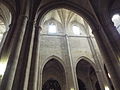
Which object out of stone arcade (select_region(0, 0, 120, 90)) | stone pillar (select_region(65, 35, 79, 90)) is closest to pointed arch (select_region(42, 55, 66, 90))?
Answer: stone arcade (select_region(0, 0, 120, 90))

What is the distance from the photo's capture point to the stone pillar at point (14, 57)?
192 inches

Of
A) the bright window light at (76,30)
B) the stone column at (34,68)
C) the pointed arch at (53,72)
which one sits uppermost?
the bright window light at (76,30)

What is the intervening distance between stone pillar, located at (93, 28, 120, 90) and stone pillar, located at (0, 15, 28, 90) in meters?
4.88

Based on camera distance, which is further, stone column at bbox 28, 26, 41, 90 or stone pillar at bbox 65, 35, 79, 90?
stone pillar at bbox 65, 35, 79, 90

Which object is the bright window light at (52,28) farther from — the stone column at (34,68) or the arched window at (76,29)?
the stone column at (34,68)

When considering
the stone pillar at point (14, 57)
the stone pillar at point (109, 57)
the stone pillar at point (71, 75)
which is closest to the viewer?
the stone pillar at point (14, 57)

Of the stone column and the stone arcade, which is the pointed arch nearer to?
the stone arcade

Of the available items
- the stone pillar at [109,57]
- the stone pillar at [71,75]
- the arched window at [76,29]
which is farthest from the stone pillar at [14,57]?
the arched window at [76,29]

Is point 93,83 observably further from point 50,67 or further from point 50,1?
point 50,1

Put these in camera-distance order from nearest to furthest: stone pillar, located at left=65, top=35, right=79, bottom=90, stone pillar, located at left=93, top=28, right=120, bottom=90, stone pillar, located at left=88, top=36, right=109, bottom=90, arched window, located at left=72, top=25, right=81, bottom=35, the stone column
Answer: the stone column → stone pillar, located at left=93, top=28, right=120, bottom=90 → stone pillar, located at left=65, top=35, right=79, bottom=90 → stone pillar, located at left=88, top=36, right=109, bottom=90 → arched window, located at left=72, top=25, right=81, bottom=35

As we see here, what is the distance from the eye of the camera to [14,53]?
5.95m

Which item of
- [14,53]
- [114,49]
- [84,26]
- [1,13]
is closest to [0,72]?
[14,53]

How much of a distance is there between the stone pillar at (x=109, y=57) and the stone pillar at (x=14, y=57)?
16.0ft

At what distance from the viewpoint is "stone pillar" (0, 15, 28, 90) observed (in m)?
4.87
